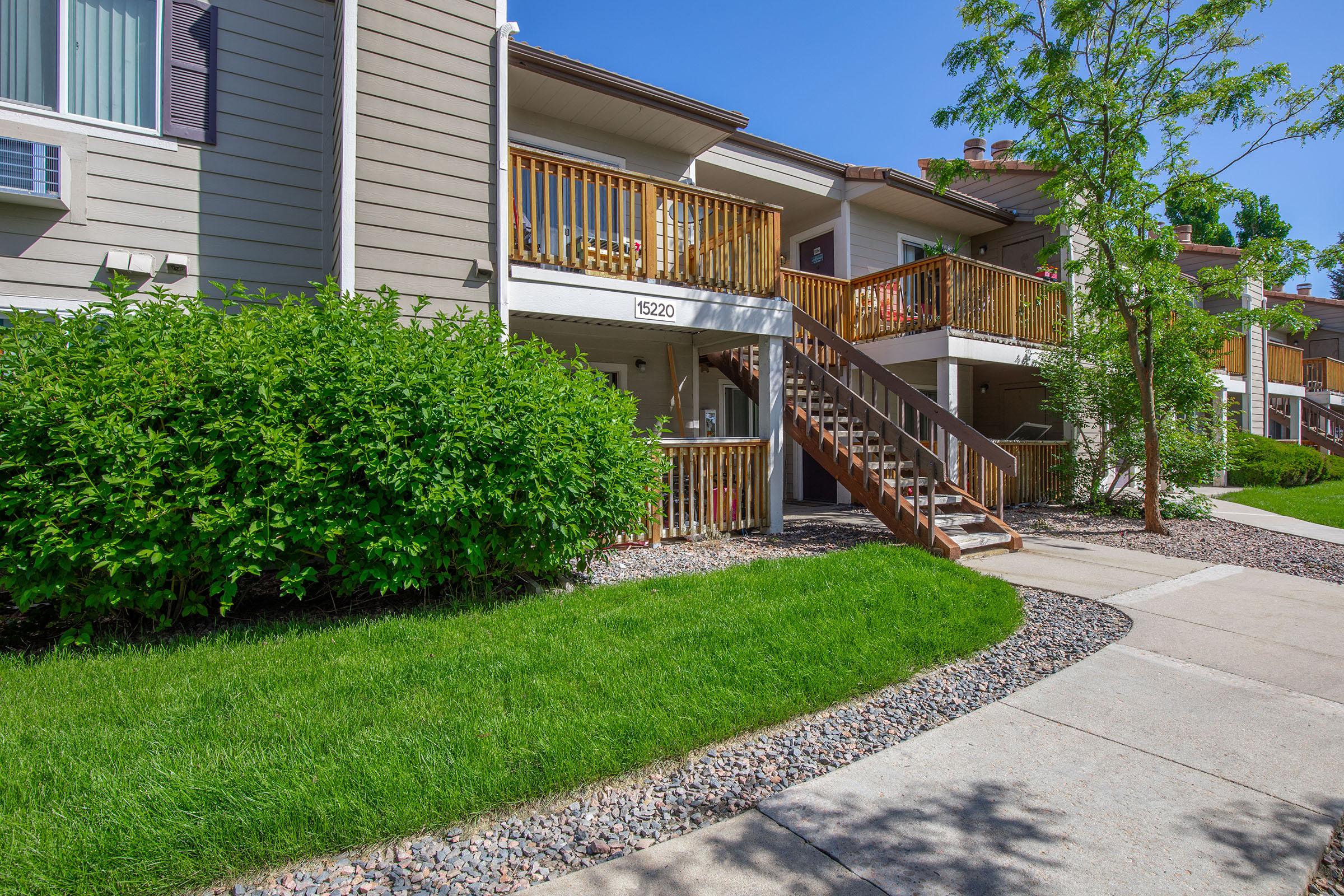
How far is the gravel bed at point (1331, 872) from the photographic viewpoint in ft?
7.04

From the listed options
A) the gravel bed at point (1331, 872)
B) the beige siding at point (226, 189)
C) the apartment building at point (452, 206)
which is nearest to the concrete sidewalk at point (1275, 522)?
the apartment building at point (452, 206)

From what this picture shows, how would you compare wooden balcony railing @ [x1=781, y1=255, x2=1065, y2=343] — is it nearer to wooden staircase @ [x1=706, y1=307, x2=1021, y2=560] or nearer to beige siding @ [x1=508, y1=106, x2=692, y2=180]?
wooden staircase @ [x1=706, y1=307, x2=1021, y2=560]

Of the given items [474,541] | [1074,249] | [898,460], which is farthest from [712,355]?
[1074,249]

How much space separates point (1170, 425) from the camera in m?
10.5

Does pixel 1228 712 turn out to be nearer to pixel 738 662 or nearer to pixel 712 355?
pixel 738 662

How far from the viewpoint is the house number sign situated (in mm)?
7500

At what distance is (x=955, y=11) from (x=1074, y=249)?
6868mm

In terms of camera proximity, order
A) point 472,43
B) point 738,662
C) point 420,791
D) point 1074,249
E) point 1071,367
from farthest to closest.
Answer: point 1074,249 < point 1071,367 < point 472,43 < point 738,662 < point 420,791

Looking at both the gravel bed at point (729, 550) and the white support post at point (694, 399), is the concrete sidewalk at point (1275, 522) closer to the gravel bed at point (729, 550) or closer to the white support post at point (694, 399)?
the gravel bed at point (729, 550)

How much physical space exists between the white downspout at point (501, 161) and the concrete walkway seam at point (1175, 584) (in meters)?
5.92

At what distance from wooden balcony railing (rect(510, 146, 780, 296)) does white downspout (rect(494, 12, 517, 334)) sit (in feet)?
0.50

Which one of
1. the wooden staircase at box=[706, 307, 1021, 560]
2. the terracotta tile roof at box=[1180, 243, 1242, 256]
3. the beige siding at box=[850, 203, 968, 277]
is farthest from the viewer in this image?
the terracotta tile roof at box=[1180, 243, 1242, 256]

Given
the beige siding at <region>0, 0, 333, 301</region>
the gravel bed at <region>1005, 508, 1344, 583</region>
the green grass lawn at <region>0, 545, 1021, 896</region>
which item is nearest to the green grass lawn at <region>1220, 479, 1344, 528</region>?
the gravel bed at <region>1005, 508, 1344, 583</region>

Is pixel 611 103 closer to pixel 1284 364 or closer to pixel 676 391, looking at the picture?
pixel 676 391
